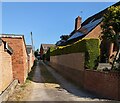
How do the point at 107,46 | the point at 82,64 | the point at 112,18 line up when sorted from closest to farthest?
the point at 112,18, the point at 82,64, the point at 107,46

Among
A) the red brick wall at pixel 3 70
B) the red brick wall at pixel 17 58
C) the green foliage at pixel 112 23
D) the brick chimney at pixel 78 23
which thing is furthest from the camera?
the brick chimney at pixel 78 23

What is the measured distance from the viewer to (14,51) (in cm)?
1636

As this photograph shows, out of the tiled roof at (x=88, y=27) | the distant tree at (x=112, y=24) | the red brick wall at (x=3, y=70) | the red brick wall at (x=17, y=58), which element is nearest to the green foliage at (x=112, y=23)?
the distant tree at (x=112, y=24)

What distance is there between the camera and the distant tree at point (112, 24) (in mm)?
14672

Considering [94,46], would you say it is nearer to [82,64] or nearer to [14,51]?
[82,64]

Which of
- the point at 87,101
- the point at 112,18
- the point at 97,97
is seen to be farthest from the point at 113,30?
the point at 87,101

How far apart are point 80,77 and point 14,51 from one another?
4683 millimetres

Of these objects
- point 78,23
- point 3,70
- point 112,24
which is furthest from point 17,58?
point 78,23

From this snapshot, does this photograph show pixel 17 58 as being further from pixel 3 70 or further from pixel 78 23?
pixel 78 23

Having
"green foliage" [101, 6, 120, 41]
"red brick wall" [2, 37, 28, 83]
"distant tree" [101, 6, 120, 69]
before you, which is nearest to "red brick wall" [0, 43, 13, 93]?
"red brick wall" [2, 37, 28, 83]

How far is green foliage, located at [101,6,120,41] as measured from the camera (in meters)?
14.7

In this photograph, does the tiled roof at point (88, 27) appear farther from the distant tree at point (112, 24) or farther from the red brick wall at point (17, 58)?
the red brick wall at point (17, 58)

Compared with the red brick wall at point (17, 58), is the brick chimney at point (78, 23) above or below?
above

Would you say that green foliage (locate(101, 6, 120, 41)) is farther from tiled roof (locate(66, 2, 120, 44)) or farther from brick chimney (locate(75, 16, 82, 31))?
brick chimney (locate(75, 16, 82, 31))
